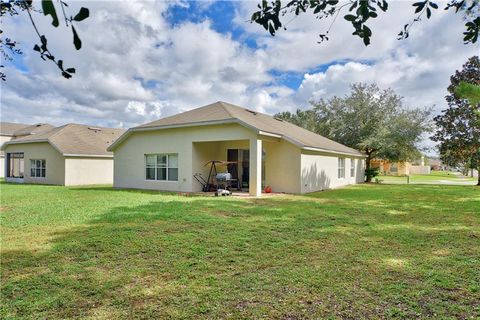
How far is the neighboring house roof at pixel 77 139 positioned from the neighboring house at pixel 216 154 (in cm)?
498

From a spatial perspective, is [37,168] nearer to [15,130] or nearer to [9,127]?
[15,130]

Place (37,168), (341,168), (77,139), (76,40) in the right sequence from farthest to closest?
1. (77,139)
2. (37,168)
3. (341,168)
4. (76,40)

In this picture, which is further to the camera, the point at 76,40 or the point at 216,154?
the point at 216,154

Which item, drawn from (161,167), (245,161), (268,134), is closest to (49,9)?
(268,134)

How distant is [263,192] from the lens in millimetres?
16312

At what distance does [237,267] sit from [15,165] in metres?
30.3

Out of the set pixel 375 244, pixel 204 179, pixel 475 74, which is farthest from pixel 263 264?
pixel 475 74

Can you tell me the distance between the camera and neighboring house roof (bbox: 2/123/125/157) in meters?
22.5

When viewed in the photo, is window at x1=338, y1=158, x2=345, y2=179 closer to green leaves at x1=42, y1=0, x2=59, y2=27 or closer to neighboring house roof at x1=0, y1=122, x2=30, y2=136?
green leaves at x1=42, y1=0, x2=59, y2=27

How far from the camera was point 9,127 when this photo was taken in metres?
39.2

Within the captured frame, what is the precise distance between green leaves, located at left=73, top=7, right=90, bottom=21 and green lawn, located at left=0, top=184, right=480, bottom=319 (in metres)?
3.00

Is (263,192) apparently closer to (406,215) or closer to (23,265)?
(406,215)

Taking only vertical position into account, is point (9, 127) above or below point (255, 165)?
above

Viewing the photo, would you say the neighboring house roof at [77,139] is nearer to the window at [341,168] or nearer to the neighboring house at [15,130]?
the neighboring house at [15,130]
